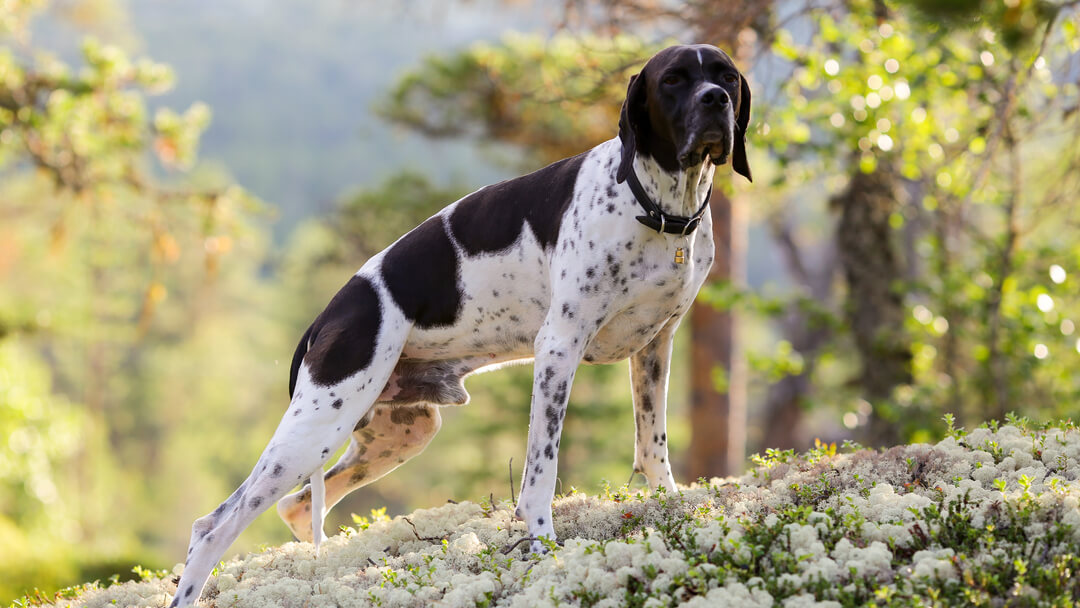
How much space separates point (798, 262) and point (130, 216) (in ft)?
40.3

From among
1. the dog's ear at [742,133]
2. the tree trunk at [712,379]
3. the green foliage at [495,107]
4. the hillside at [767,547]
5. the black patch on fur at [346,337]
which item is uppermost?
the green foliage at [495,107]

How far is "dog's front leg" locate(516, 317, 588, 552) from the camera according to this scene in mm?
4168

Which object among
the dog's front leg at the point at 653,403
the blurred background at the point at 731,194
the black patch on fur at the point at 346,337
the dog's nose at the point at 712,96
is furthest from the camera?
the blurred background at the point at 731,194

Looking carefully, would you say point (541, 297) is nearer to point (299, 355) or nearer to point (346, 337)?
point (346, 337)

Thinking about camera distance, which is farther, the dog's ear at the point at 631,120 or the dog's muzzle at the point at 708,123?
the dog's ear at the point at 631,120

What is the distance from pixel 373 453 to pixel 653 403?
1.51 meters

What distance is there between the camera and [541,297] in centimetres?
442

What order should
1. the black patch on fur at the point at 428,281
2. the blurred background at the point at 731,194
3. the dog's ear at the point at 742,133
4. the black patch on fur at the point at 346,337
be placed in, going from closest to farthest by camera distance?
1. the dog's ear at the point at 742,133
2. the black patch on fur at the point at 346,337
3. the black patch on fur at the point at 428,281
4. the blurred background at the point at 731,194

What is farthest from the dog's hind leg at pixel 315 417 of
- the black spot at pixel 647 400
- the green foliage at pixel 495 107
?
the green foliage at pixel 495 107

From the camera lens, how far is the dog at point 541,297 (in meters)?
4.10

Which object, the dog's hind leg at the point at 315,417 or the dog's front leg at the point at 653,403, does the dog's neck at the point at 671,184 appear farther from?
the dog's hind leg at the point at 315,417

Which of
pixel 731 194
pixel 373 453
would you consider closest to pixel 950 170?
pixel 731 194

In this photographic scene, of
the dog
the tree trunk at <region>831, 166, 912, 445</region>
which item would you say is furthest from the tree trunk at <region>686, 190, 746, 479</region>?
the dog

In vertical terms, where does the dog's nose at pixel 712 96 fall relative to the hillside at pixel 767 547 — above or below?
above
